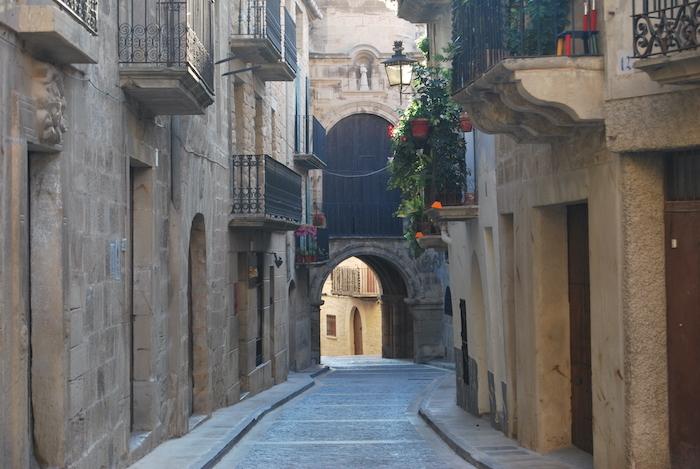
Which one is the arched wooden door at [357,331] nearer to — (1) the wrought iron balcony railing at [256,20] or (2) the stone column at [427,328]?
(2) the stone column at [427,328]

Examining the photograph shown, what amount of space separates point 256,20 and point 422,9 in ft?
8.78

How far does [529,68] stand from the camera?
890 cm

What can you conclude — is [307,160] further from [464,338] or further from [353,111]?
[464,338]

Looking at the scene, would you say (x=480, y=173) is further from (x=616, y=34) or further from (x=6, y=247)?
(x=6, y=247)

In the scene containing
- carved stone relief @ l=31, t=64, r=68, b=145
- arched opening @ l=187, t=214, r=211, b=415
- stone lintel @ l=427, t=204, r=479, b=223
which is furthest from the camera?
arched opening @ l=187, t=214, r=211, b=415

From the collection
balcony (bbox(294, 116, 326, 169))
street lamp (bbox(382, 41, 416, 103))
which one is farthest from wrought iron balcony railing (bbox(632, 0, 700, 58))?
balcony (bbox(294, 116, 326, 169))

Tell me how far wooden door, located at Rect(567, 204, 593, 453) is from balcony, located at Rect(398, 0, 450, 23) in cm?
767

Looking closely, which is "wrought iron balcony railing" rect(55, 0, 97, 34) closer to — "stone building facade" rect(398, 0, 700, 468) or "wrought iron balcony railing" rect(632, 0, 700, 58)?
"stone building facade" rect(398, 0, 700, 468)

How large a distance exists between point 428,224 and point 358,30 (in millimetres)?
18839

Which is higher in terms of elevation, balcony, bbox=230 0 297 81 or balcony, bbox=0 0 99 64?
balcony, bbox=230 0 297 81

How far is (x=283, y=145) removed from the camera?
25.7m

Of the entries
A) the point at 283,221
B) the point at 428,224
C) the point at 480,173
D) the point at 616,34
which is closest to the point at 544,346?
the point at 616,34

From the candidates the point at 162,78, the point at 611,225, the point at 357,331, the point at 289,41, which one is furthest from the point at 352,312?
the point at 611,225

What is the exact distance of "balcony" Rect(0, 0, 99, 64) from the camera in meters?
7.36
